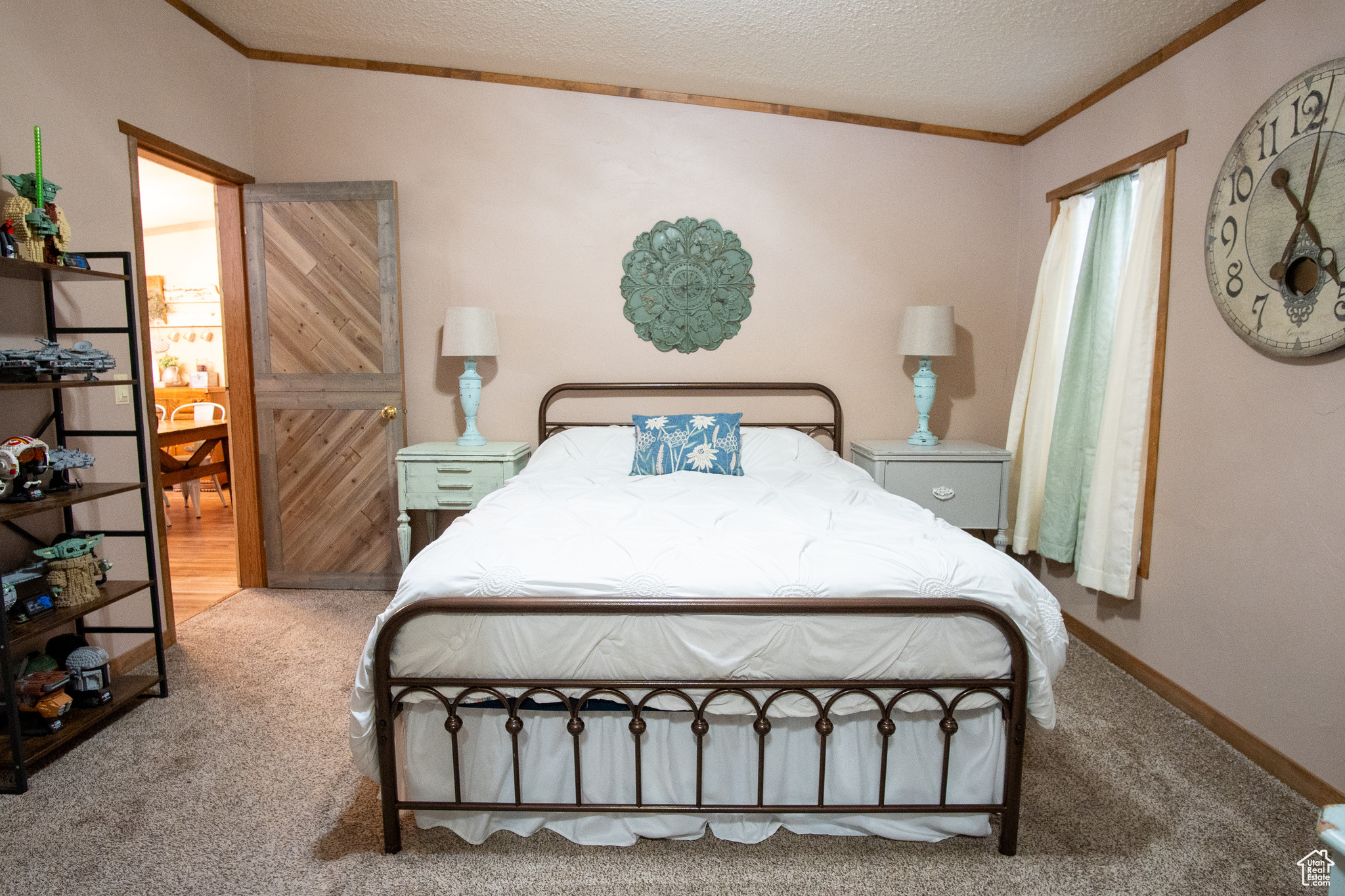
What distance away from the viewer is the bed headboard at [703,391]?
3.60m

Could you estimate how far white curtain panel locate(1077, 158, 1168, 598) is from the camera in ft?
8.34

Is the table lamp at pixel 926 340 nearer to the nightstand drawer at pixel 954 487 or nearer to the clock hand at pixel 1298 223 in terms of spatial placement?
the nightstand drawer at pixel 954 487

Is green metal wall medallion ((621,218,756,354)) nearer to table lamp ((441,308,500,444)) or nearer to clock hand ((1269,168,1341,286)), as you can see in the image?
table lamp ((441,308,500,444))

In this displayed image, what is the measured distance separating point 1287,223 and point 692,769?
2249 mm

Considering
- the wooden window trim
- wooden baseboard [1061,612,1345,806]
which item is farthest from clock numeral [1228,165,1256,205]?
wooden baseboard [1061,612,1345,806]

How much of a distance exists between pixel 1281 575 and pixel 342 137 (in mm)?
4241

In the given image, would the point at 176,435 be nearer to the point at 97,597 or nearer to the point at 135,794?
the point at 97,597

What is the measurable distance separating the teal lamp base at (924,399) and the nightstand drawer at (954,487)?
0.71 ft

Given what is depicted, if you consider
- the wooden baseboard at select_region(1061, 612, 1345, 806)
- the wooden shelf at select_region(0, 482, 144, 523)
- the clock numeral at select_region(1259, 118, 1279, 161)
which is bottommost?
the wooden baseboard at select_region(1061, 612, 1345, 806)

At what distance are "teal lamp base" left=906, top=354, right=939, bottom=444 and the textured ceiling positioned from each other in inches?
A: 48.8

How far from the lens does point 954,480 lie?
3291mm

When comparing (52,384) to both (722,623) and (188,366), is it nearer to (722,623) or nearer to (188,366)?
(722,623)

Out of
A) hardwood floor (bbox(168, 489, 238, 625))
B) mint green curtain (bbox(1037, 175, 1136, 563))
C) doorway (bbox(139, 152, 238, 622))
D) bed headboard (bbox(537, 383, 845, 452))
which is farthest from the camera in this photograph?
doorway (bbox(139, 152, 238, 622))

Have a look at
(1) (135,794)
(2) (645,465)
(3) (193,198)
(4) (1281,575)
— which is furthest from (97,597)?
(3) (193,198)
